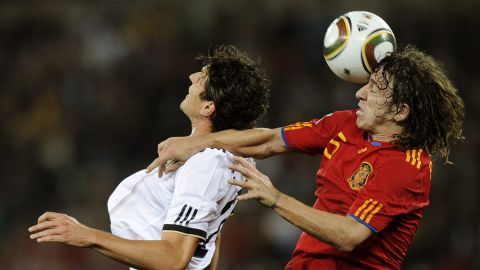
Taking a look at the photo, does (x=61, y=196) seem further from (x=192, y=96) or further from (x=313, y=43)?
(x=192, y=96)

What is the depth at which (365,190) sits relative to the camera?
3.99 metres

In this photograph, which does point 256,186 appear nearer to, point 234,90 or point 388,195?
point 388,195

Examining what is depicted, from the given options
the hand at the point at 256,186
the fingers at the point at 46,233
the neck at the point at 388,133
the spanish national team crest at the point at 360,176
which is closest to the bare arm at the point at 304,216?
the hand at the point at 256,186

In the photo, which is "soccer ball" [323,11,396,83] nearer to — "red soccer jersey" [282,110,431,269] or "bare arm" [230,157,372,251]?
"red soccer jersey" [282,110,431,269]

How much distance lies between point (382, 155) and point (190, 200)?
96 cm

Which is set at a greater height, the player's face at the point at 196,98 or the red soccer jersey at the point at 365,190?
the player's face at the point at 196,98

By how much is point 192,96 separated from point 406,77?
1067 millimetres

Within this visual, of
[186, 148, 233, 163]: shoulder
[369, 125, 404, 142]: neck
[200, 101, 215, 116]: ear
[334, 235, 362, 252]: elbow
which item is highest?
[200, 101, 215, 116]: ear

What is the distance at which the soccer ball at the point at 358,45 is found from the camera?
4.34 meters

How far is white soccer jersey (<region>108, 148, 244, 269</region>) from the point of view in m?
3.88

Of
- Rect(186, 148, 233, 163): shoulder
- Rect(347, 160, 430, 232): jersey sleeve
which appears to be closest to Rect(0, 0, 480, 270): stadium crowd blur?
Rect(347, 160, 430, 232): jersey sleeve

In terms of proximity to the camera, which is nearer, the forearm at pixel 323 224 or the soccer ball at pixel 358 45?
the forearm at pixel 323 224

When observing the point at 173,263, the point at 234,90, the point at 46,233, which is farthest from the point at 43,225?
the point at 234,90

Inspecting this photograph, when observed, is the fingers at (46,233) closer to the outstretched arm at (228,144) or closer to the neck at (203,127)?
the outstretched arm at (228,144)
